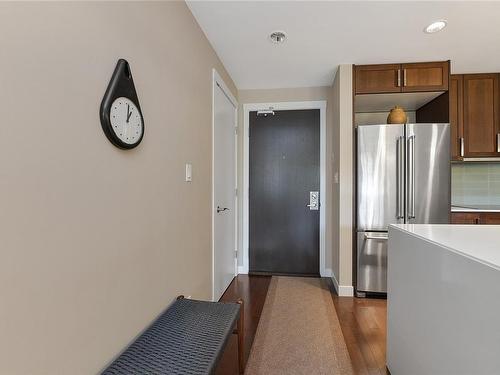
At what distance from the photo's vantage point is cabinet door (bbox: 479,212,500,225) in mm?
2994

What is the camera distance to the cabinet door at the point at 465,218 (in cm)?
301

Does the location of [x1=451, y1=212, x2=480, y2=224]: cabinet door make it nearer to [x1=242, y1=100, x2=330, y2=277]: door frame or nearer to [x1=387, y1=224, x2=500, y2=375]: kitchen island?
[x1=242, y1=100, x2=330, y2=277]: door frame

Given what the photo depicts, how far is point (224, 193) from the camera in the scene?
3.05 m

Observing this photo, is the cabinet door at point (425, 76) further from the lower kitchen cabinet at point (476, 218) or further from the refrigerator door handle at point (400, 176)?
the lower kitchen cabinet at point (476, 218)

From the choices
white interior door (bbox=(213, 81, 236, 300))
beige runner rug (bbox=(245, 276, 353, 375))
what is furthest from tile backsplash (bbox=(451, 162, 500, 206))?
white interior door (bbox=(213, 81, 236, 300))

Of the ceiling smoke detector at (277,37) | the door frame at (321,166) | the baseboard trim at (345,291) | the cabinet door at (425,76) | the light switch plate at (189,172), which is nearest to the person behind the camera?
the light switch plate at (189,172)

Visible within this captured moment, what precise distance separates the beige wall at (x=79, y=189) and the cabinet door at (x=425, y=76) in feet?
7.92

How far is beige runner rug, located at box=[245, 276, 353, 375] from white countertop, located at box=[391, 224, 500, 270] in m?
1.03

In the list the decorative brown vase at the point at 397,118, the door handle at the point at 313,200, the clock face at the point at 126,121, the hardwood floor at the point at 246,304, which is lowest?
the hardwood floor at the point at 246,304

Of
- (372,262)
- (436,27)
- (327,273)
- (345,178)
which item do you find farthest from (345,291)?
(436,27)

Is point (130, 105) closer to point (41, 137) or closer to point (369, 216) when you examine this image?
point (41, 137)

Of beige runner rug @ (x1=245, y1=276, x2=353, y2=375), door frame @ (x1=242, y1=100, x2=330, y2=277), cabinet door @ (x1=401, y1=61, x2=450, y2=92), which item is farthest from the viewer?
door frame @ (x1=242, y1=100, x2=330, y2=277)

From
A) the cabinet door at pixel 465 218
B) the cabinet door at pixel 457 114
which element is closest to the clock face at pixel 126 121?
the cabinet door at pixel 465 218

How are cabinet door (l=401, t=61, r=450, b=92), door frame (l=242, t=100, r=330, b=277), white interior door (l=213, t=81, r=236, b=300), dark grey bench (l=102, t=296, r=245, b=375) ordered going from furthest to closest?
door frame (l=242, t=100, r=330, b=277)
cabinet door (l=401, t=61, r=450, b=92)
white interior door (l=213, t=81, r=236, b=300)
dark grey bench (l=102, t=296, r=245, b=375)
